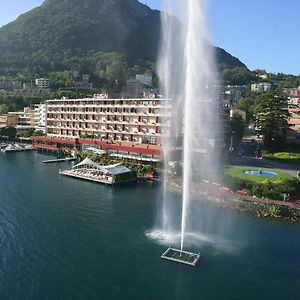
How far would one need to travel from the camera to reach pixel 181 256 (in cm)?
2850

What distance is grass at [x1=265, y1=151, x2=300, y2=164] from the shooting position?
69750 millimetres

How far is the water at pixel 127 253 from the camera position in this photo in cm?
2428

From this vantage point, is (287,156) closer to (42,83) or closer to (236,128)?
(236,128)

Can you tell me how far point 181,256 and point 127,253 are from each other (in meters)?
4.25

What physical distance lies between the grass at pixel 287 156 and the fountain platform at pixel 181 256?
47.2 metres

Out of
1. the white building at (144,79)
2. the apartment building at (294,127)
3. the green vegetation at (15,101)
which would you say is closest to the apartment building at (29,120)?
the green vegetation at (15,101)

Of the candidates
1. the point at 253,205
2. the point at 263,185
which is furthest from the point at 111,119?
the point at 253,205

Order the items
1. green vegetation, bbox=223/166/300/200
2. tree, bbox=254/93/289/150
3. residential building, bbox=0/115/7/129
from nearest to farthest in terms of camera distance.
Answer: green vegetation, bbox=223/166/300/200
tree, bbox=254/93/289/150
residential building, bbox=0/115/7/129

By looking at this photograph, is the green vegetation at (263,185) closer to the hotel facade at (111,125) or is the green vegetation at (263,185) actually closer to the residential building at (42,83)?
the hotel facade at (111,125)

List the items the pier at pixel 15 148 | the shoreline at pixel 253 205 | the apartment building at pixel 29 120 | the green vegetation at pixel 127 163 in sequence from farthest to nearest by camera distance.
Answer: the apartment building at pixel 29 120
the pier at pixel 15 148
the green vegetation at pixel 127 163
the shoreline at pixel 253 205

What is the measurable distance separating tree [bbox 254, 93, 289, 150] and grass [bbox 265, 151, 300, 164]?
4.52 metres

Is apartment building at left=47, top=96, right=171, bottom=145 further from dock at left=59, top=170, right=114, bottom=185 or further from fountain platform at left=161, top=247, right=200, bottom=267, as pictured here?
fountain platform at left=161, top=247, right=200, bottom=267

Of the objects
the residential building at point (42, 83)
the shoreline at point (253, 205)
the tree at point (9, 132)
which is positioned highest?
the residential building at point (42, 83)

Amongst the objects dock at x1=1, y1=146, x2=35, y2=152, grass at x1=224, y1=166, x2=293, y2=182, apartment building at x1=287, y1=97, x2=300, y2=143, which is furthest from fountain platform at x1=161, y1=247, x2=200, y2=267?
dock at x1=1, y1=146, x2=35, y2=152
